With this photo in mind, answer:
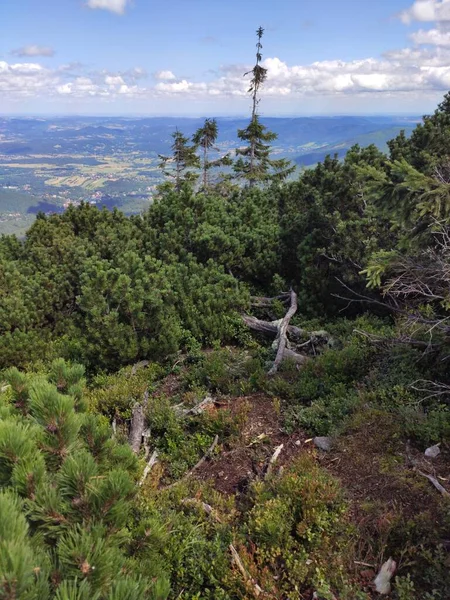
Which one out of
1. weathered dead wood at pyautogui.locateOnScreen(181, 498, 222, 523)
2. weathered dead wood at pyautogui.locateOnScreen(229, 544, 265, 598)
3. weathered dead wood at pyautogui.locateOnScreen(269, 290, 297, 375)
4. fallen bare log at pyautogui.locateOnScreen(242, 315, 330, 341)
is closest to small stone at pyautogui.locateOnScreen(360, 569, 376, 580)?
weathered dead wood at pyautogui.locateOnScreen(229, 544, 265, 598)

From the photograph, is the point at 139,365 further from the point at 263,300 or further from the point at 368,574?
the point at 368,574

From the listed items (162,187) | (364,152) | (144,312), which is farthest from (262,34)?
(144,312)

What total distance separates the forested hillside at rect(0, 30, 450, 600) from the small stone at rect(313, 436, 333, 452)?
146 mm

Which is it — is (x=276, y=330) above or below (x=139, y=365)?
above

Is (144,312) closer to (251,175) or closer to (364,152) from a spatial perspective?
(364,152)

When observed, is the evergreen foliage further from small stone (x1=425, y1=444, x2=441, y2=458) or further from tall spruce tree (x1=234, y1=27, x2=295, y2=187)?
tall spruce tree (x1=234, y1=27, x2=295, y2=187)

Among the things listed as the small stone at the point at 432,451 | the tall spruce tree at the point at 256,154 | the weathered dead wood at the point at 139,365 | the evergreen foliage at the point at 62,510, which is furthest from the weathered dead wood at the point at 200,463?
the tall spruce tree at the point at 256,154

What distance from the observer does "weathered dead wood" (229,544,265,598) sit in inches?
155

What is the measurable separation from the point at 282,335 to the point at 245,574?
6966 millimetres

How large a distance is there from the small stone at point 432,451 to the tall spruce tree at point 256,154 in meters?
25.8

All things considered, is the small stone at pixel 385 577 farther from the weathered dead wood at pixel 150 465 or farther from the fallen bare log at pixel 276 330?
the fallen bare log at pixel 276 330

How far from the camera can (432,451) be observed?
5.65 meters

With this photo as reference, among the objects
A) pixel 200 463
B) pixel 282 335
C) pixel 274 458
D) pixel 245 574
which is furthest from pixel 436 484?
pixel 282 335

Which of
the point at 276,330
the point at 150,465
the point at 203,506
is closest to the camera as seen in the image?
the point at 203,506
